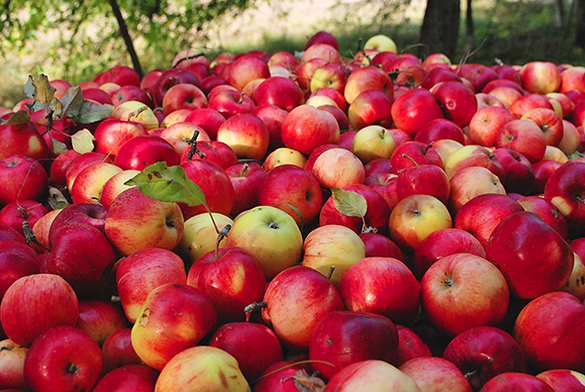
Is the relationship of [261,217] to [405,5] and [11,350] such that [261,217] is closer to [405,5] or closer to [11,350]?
[11,350]

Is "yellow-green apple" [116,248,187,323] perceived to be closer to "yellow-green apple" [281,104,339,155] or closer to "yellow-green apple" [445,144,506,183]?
"yellow-green apple" [281,104,339,155]

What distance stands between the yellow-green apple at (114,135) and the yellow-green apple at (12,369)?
158 centimetres

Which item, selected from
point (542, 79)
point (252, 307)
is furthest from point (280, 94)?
point (542, 79)

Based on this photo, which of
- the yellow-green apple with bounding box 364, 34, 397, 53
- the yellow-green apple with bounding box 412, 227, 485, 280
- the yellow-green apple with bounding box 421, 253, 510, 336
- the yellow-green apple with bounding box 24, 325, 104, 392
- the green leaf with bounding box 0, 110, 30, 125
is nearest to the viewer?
the yellow-green apple with bounding box 24, 325, 104, 392

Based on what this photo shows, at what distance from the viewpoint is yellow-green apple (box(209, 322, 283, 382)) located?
4.65ft

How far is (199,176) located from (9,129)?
1.62 metres

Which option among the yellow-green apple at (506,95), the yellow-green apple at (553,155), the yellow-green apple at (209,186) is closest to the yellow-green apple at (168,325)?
the yellow-green apple at (209,186)

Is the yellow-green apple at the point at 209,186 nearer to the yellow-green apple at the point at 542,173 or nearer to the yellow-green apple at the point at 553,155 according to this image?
the yellow-green apple at the point at 542,173

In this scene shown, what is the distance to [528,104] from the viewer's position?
3715mm

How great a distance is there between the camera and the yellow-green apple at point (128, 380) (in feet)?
4.37

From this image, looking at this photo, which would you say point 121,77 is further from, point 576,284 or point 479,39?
point 479,39

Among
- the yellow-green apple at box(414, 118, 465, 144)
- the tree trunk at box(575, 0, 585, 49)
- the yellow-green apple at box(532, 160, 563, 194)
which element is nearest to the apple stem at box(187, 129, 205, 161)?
the yellow-green apple at box(414, 118, 465, 144)

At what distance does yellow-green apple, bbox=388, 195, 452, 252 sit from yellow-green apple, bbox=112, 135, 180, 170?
1.33 meters

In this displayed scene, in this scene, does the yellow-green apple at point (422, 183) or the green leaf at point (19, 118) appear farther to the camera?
the green leaf at point (19, 118)
